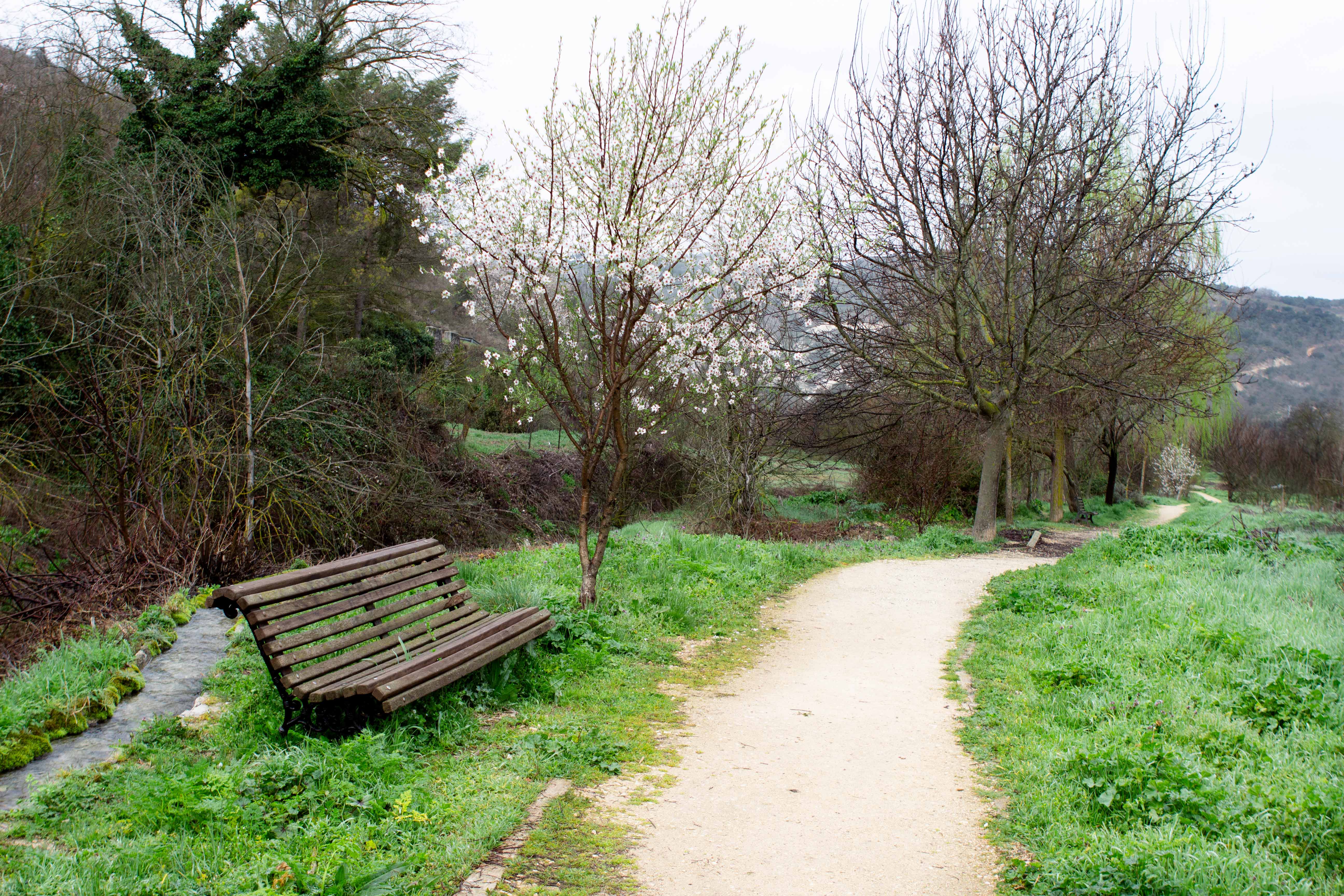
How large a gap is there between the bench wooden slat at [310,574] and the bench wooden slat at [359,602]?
0.12 metres

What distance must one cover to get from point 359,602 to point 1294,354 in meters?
110

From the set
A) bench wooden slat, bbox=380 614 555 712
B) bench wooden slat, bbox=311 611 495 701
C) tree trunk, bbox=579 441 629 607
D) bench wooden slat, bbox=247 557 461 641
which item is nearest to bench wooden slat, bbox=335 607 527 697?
bench wooden slat, bbox=311 611 495 701

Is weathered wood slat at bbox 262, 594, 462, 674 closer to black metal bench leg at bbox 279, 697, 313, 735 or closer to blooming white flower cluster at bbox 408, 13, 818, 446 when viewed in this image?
black metal bench leg at bbox 279, 697, 313, 735

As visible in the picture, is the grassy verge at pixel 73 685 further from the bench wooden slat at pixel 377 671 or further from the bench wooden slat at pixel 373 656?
the bench wooden slat at pixel 377 671

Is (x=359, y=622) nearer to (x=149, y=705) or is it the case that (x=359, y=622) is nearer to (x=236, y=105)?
(x=149, y=705)

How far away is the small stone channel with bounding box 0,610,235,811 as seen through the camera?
3.85 meters

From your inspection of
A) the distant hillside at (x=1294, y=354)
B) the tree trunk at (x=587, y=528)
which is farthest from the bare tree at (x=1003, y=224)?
the distant hillside at (x=1294, y=354)

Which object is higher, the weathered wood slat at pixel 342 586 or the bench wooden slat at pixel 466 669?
the weathered wood slat at pixel 342 586

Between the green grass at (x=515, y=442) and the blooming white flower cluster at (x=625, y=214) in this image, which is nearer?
the blooming white flower cluster at (x=625, y=214)

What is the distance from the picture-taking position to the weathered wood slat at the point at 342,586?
13.6 ft

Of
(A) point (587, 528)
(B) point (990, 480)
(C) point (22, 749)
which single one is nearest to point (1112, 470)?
(B) point (990, 480)

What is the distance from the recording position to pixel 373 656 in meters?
4.83

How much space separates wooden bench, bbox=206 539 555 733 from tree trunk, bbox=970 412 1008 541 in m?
13.1

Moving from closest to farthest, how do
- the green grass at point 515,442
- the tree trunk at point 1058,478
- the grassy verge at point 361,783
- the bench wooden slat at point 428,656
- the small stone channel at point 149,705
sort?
the grassy verge at point 361,783
the small stone channel at point 149,705
the bench wooden slat at point 428,656
the tree trunk at point 1058,478
the green grass at point 515,442
